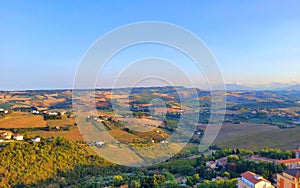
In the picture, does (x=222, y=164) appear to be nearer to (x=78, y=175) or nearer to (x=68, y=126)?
(x=78, y=175)

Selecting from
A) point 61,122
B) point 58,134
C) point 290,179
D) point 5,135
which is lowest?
point 58,134

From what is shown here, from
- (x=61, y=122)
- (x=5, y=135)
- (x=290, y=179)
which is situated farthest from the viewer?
(x=61, y=122)

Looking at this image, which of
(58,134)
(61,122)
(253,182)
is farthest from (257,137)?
(61,122)

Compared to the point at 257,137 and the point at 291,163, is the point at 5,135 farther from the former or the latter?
the point at 257,137

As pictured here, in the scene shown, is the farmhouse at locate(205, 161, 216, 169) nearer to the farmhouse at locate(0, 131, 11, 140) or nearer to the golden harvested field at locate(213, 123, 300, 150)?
the golden harvested field at locate(213, 123, 300, 150)

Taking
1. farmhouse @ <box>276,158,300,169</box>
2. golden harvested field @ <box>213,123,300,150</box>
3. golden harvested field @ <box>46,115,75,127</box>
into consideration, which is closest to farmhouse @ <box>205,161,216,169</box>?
farmhouse @ <box>276,158,300,169</box>

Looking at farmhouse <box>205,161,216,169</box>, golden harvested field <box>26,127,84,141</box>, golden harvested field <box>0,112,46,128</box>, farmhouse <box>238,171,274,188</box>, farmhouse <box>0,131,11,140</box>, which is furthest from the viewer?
golden harvested field <box>0,112,46,128</box>

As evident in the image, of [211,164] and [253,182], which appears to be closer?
[253,182]

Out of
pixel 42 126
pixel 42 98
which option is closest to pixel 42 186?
pixel 42 126

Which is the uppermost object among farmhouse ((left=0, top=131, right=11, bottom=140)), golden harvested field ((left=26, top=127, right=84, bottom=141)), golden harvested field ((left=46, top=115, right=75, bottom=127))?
golden harvested field ((left=46, top=115, right=75, bottom=127))
